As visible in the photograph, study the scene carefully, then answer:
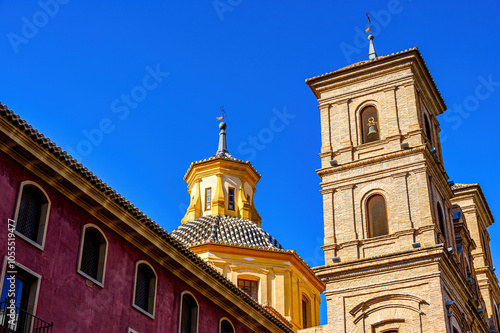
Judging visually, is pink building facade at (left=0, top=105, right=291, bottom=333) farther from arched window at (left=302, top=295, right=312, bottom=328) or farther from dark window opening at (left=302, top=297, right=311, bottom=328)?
arched window at (left=302, top=295, right=312, bottom=328)

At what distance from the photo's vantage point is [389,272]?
1079 inches

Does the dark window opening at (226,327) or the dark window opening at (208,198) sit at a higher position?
the dark window opening at (208,198)

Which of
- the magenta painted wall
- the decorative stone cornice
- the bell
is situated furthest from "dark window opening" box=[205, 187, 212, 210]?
the magenta painted wall

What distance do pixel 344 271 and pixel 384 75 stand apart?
8.31 meters

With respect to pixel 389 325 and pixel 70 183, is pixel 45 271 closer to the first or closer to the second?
pixel 70 183

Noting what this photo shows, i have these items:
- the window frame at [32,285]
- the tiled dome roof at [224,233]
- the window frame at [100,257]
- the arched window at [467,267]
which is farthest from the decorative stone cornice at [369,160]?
the window frame at [32,285]

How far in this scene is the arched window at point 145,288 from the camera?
63.4 ft

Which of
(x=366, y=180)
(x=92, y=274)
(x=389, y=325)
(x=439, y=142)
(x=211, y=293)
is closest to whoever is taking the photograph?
(x=92, y=274)

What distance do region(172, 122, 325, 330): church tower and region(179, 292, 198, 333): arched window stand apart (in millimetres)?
12809

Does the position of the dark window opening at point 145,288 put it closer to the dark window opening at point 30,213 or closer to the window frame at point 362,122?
the dark window opening at point 30,213

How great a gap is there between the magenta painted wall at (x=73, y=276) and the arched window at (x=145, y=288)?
0.19m

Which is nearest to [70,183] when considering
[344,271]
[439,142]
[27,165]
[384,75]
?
[27,165]

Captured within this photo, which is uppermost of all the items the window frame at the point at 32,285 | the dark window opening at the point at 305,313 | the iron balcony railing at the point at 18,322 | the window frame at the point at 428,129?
the window frame at the point at 428,129

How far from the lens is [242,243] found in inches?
1419
